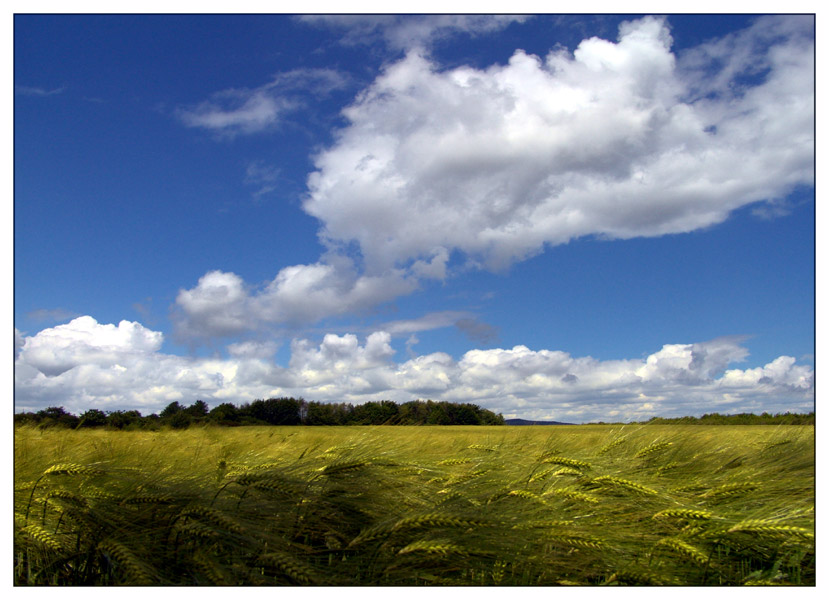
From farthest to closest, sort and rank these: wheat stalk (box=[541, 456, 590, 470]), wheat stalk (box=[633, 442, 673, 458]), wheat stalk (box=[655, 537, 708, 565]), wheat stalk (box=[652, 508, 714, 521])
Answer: wheat stalk (box=[633, 442, 673, 458]) → wheat stalk (box=[541, 456, 590, 470]) → wheat stalk (box=[652, 508, 714, 521]) → wheat stalk (box=[655, 537, 708, 565])

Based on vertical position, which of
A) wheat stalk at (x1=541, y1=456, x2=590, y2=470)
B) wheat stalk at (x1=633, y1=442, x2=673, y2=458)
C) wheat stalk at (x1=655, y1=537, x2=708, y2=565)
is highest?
wheat stalk at (x1=541, y1=456, x2=590, y2=470)

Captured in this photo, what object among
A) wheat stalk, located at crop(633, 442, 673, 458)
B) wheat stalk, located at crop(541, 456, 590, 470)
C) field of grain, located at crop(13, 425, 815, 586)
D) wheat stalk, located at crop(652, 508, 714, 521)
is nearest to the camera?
field of grain, located at crop(13, 425, 815, 586)

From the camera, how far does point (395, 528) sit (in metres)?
2.14

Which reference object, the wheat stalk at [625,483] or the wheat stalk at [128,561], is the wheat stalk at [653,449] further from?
the wheat stalk at [128,561]

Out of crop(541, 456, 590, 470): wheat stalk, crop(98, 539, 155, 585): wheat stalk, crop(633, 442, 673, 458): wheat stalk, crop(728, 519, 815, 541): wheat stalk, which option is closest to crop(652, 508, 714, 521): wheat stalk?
crop(728, 519, 815, 541): wheat stalk

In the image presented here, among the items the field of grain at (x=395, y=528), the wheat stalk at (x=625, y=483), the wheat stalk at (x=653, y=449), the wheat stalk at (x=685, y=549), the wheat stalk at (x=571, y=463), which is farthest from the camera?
the wheat stalk at (x=653, y=449)

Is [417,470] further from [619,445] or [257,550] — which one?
[619,445]

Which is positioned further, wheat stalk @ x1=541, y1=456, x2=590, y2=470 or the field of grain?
wheat stalk @ x1=541, y1=456, x2=590, y2=470

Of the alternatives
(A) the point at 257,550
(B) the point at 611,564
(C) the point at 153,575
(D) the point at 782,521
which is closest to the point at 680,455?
(D) the point at 782,521

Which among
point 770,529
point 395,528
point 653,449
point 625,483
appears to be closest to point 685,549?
point 770,529

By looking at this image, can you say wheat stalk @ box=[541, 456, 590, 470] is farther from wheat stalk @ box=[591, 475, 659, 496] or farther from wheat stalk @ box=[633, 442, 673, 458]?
wheat stalk @ box=[633, 442, 673, 458]

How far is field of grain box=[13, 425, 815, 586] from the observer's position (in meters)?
2.16

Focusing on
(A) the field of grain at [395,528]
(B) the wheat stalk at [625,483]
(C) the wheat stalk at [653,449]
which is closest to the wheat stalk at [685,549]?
(A) the field of grain at [395,528]

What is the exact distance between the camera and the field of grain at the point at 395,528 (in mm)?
2158
